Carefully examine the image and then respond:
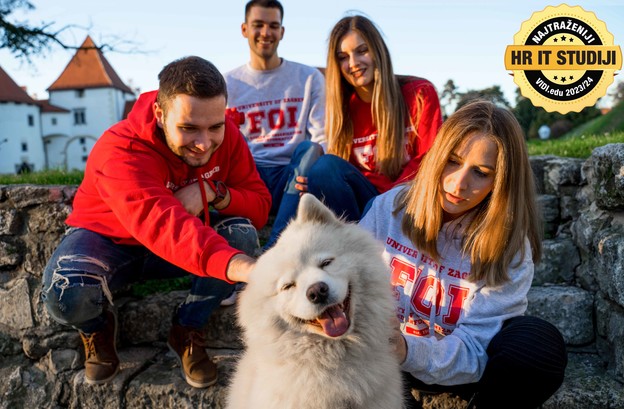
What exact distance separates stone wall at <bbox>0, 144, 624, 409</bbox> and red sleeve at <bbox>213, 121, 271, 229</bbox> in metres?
0.60

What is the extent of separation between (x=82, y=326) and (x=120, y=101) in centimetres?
4428

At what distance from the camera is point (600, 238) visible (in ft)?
8.52

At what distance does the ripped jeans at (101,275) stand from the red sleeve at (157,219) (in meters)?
0.31

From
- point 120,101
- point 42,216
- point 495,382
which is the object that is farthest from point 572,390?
point 120,101

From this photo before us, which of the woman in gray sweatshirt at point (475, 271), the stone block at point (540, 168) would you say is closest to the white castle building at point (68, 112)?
the stone block at point (540, 168)

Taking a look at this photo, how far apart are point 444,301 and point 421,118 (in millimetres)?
1352

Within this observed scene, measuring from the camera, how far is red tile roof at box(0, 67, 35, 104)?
1528 inches

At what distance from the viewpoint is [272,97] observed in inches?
154

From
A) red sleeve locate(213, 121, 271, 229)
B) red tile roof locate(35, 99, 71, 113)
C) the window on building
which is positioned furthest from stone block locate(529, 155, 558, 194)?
red tile roof locate(35, 99, 71, 113)

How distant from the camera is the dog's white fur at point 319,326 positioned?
163cm

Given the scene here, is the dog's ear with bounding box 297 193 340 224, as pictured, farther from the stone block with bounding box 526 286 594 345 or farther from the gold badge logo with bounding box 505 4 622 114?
the gold badge logo with bounding box 505 4 622 114

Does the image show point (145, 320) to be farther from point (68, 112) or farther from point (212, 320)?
point (68, 112)

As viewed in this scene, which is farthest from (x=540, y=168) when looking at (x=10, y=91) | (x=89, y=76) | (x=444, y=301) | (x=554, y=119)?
(x=10, y=91)

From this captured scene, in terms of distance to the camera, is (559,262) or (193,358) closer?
(193,358)
